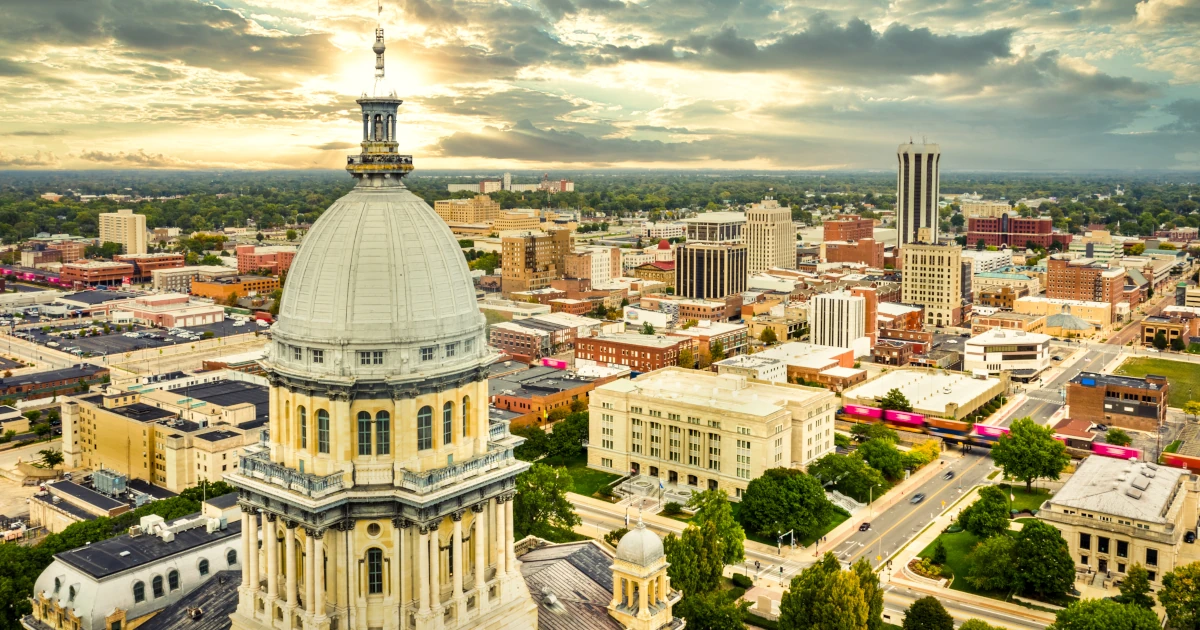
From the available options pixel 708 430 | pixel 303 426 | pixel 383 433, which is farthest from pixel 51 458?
pixel 383 433

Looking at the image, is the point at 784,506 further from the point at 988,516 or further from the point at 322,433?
the point at 322,433

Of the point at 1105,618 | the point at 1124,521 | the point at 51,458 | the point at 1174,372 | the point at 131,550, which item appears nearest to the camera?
the point at 131,550

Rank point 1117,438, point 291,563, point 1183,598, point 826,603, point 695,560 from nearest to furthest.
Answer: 1. point 291,563
2. point 826,603
3. point 1183,598
4. point 695,560
5. point 1117,438

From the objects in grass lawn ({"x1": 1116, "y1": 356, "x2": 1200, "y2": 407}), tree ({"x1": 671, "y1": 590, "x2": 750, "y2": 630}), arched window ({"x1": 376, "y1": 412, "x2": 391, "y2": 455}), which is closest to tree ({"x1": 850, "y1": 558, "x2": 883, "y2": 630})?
tree ({"x1": 671, "y1": 590, "x2": 750, "y2": 630})

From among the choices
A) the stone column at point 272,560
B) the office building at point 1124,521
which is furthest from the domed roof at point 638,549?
the office building at point 1124,521

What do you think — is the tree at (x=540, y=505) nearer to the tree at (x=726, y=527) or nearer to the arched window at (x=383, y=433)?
the tree at (x=726, y=527)

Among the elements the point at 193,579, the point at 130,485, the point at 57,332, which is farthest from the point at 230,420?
the point at 57,332

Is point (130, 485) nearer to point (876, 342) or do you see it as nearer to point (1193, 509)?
point (1193, 509)
